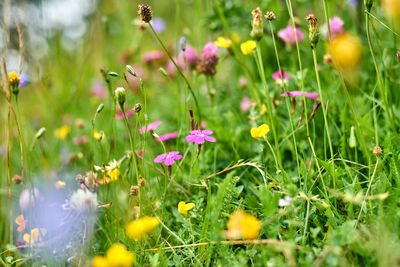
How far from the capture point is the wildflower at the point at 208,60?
1.20 m

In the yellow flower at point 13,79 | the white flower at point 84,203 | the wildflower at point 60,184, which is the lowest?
the wildflower at point 60,184

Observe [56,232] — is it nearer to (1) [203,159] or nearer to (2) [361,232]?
(1) [203,159]

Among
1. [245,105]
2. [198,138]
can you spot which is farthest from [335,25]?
[198,138]

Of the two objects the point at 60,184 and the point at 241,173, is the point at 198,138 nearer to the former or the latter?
Answer: the point at 241,173

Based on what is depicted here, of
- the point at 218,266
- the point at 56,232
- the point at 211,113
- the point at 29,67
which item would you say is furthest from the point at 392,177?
the point at 29,67

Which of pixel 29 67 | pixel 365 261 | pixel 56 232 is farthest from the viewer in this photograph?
pixel 29 67

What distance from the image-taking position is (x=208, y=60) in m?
1.20

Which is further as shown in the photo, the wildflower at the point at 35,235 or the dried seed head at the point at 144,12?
the wildflower at the point at 35,235

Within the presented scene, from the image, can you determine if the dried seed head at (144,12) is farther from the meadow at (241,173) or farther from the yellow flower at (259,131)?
the yellow flower at (259,131)

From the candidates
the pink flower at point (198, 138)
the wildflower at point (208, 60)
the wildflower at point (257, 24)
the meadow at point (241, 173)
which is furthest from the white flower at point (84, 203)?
the wildflower at point (208, 60)

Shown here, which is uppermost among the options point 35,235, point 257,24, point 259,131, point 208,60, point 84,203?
point 257,24

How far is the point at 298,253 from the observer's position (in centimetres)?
63

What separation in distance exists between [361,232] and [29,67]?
185 cm

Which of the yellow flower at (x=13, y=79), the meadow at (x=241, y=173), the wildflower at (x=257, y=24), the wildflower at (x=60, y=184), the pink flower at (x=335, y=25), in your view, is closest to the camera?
the meadow at (x=241, y=173)
